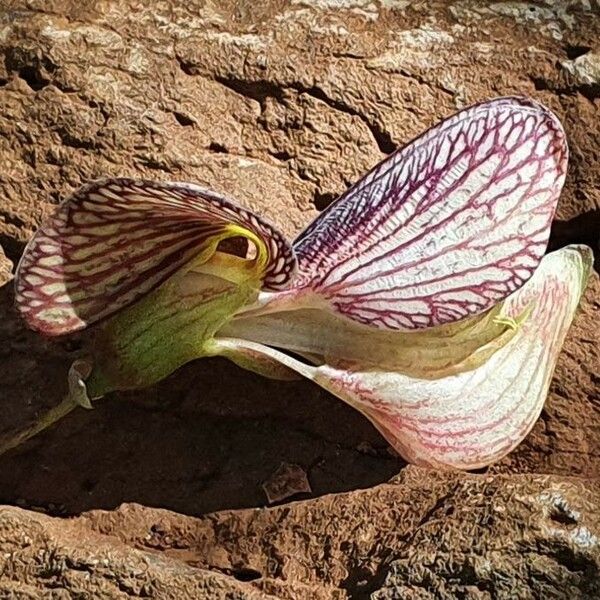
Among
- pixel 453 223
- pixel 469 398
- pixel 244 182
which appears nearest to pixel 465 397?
pixel 469 398

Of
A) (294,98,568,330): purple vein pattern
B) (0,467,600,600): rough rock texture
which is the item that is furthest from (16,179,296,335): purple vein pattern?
(0,467,600,600): rough rock texture

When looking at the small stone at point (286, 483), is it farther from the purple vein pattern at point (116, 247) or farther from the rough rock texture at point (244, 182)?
the purple vein pattern at point (116, 247)

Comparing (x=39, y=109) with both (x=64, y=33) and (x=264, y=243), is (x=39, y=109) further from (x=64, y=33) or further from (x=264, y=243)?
(x=264, y=243)

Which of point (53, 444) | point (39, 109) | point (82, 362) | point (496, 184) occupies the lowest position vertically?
point (53, 444)

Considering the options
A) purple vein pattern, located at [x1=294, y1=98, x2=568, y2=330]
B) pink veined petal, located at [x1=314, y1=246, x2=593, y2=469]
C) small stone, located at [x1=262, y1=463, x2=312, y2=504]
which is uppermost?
purple vein pattern, located at [x1=294, y1=98, x2=568, y2=330]

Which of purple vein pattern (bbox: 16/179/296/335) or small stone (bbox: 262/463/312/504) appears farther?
small stone (bbox: 262/463/312/504)

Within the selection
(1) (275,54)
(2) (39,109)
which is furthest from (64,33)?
(1) (275,54)

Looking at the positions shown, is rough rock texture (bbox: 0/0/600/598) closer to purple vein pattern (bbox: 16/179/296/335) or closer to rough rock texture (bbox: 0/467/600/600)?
rough rock texture (bbox: 0/467/600/600)
